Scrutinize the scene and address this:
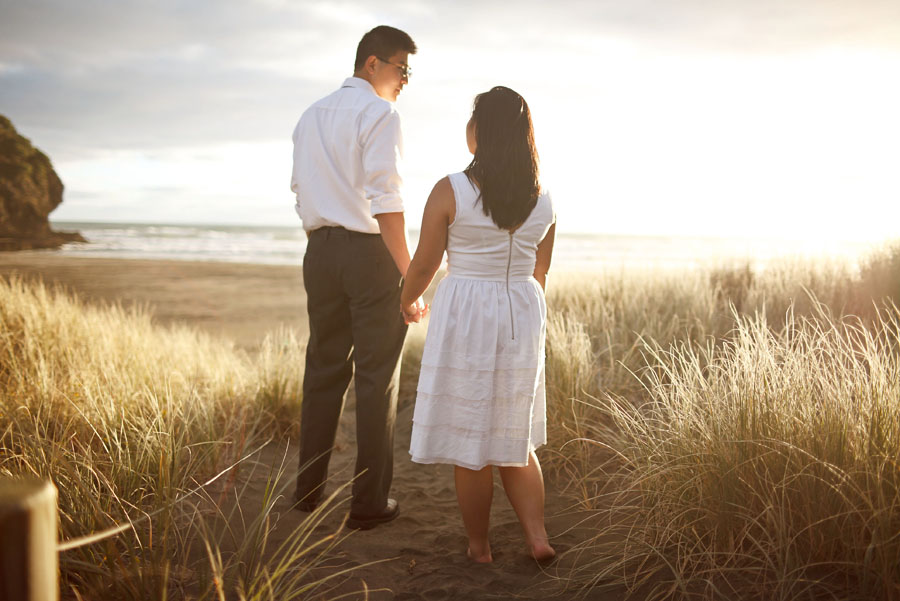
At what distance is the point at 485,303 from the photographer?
260 cm

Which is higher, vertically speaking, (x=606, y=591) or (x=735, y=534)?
(x=735, y=534)

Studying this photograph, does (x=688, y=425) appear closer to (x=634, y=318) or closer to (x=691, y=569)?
(x=691, y=569)

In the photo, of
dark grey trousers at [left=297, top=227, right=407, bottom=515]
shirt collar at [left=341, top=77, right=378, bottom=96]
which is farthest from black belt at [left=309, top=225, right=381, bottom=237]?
shirt collar at [left=341, top=77, right=378, bottom=96]

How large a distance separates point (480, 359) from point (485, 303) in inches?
9.6

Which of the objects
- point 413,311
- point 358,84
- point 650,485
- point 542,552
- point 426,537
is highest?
point 358,84

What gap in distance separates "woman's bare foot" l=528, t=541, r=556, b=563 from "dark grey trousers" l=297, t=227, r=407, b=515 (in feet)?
2.99

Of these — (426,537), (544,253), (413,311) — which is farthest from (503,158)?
(426,537)

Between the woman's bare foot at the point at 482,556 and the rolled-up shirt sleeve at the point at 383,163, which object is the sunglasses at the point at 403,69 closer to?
the rolled-up shirt sleeve at the point at 383,163

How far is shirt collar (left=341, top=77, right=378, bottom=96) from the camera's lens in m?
3.13

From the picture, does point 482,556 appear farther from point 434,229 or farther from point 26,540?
point 26,540

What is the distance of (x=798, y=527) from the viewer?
87.6 inches

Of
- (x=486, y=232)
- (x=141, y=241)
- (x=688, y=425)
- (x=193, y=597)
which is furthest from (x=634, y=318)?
(x=141, y=241)

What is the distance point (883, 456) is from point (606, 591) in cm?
112

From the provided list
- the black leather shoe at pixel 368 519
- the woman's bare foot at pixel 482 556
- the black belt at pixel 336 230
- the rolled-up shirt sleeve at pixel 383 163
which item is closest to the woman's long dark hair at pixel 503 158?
the rolled-up shirt sleeve at pixel 383 163
